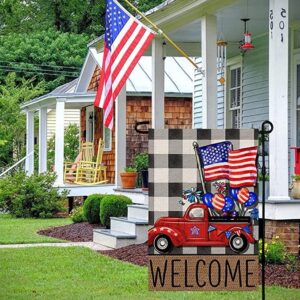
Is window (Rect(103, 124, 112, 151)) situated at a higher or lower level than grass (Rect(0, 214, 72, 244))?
higher

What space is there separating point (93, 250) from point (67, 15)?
136ft

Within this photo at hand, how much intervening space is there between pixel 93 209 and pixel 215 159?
1279cm

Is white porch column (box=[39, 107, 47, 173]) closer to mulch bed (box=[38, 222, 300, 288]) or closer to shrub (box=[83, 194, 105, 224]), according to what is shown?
mulch bed (box=[38, 222, 300, 288])

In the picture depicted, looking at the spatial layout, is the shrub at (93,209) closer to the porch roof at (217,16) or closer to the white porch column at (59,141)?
the porch roof at (217,16)

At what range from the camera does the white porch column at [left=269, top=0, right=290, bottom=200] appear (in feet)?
38.4

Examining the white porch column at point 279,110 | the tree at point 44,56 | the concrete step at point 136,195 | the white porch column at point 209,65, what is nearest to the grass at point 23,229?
the concrete step at point 136,195

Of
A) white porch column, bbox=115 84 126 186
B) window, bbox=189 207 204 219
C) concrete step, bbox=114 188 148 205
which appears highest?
white porch column, bbox=115 84 126 186

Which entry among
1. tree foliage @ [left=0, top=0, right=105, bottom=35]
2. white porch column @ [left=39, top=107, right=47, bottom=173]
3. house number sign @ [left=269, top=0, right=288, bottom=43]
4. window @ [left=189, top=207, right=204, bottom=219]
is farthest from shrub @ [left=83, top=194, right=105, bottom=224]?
tree foliage @ [left=0, top=0, right=105, bottom=35]

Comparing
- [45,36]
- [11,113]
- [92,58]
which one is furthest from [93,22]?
[92,58]

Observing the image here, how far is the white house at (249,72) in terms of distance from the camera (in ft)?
38.6

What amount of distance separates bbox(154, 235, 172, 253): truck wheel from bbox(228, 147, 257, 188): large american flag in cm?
63

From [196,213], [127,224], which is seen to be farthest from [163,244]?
[127,224]

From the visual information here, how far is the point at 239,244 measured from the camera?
21.1 feet

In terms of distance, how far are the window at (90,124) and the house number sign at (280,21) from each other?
17235 mm
